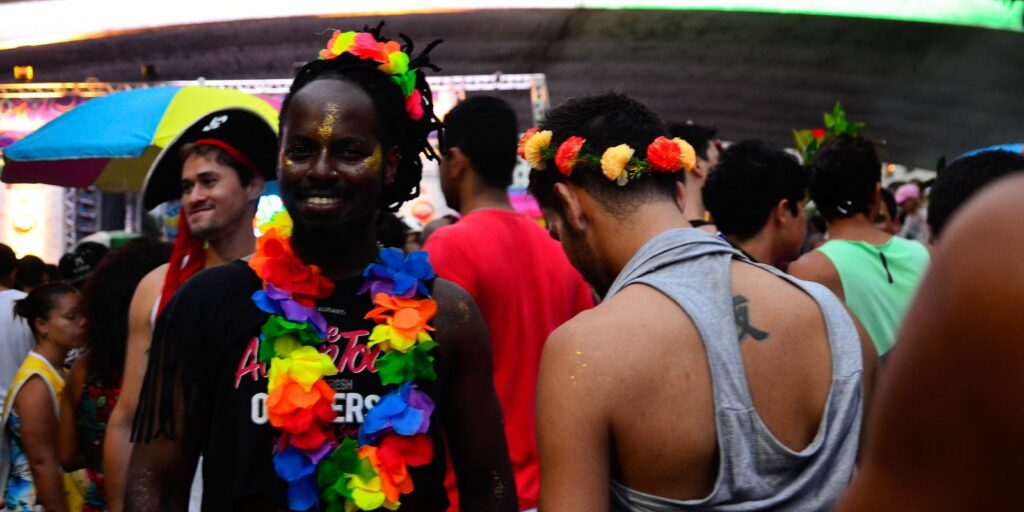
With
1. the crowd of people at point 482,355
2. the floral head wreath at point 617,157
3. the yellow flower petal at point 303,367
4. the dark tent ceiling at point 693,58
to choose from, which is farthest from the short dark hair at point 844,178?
the dark tent ceiling at point 693,58

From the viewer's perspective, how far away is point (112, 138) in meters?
6.52

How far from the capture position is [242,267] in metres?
2.93

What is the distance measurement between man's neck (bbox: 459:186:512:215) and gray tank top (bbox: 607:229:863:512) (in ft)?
6.87

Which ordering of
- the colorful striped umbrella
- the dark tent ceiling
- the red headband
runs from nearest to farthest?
the red headband → the colorful striped umbrella → the dark tent ceiling

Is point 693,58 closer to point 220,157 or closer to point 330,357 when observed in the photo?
point 220,157

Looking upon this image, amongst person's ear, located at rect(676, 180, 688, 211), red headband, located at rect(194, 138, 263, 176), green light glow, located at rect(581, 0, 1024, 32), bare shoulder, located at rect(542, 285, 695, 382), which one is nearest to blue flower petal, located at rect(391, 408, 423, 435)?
bare shoulder, located at rect(542, 285, 695, 382)

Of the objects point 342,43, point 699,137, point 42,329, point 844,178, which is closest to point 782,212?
point 844,178

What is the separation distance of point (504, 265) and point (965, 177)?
66.8 inches

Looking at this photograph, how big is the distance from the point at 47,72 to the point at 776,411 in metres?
20.2

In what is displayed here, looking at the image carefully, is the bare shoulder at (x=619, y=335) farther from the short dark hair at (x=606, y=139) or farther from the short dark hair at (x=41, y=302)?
the short dark hair at (x=41, y=302)

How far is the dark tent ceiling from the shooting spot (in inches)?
779

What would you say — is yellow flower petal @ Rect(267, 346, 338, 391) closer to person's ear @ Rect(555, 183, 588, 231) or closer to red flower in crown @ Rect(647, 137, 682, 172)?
person's ear @ Rect(555, 183, 588, 231)

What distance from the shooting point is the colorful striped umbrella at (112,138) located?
6371 millimetres

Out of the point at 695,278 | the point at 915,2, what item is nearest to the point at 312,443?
the point at 695,278
